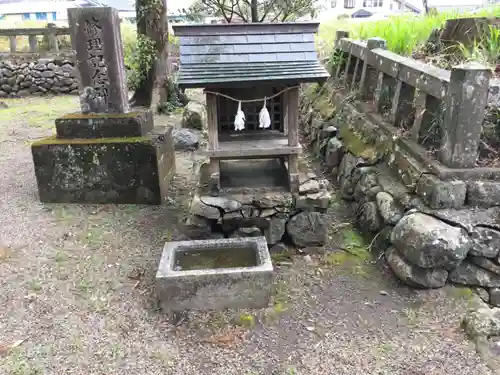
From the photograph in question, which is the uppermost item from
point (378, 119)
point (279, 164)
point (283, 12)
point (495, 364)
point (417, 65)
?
point (283, 12)

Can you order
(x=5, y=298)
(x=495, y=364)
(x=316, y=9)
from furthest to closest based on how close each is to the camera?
(x=316, y=9)
(x=5, y=298)
(x=495, y=364)

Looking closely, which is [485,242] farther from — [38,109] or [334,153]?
[38,109]

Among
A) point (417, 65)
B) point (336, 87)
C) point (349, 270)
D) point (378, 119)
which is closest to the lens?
point (349, 270)

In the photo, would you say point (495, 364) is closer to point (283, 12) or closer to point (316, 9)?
point (283, 12)

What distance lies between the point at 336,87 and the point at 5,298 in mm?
6133

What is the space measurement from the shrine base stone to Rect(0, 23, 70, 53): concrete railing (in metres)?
9.24

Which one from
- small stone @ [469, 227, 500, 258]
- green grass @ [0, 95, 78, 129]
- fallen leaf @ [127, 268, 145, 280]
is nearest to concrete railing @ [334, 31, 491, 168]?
small stone @ [469, 227, 500, 258]

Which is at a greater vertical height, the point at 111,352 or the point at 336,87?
the point at 336,87

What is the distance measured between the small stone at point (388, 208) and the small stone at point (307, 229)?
23.3 inches

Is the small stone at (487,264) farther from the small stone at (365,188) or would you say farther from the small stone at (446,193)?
the small stone at (365,188)

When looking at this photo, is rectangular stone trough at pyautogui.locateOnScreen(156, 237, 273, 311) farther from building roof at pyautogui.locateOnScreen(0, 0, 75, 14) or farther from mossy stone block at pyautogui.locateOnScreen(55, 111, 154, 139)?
building roof at pyautogui.locateOnScreen(0, 0, 75, 14)

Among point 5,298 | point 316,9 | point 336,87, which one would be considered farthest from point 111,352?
point 316,9

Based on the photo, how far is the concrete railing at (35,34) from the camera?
12928 millimetres

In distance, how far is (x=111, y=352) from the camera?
3137 mm
